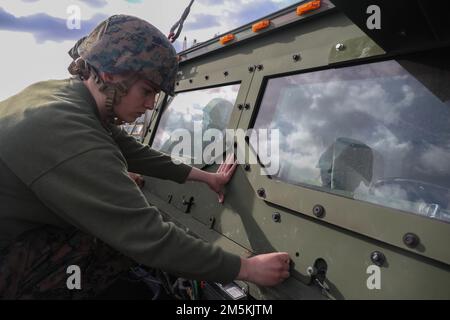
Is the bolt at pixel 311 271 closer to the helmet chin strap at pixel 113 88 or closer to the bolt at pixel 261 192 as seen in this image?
the bolt at pixel 261 192

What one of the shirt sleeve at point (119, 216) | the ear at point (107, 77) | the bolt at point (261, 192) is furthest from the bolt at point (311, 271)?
the ear at point (107, 77)

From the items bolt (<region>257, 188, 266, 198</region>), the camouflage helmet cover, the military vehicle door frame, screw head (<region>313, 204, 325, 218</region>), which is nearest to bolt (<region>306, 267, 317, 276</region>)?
the military vehicle door frame

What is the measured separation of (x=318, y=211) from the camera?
5.10 feet

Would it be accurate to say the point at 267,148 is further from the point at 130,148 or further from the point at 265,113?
the point at 130,148

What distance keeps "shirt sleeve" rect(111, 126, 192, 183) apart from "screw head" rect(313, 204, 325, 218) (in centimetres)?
102

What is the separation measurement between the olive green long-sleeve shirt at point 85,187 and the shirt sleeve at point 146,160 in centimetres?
83

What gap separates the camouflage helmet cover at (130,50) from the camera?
170cm

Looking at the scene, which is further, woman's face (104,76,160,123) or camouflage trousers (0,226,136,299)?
woman's face (104,76,160,123)

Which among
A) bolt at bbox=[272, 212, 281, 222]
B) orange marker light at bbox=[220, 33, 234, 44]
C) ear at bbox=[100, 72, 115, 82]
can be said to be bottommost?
bolt at bbox=[272, 212, 281, 222]

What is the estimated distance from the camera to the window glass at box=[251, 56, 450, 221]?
1348 mm

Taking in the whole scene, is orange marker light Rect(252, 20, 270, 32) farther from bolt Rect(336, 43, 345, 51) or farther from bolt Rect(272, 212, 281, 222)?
bolt Rect(272, 212, 281, 222)

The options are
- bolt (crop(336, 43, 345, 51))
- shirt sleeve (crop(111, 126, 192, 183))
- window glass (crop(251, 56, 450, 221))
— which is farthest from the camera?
shirt sleeve (crop(111, 126, 192, 183))
